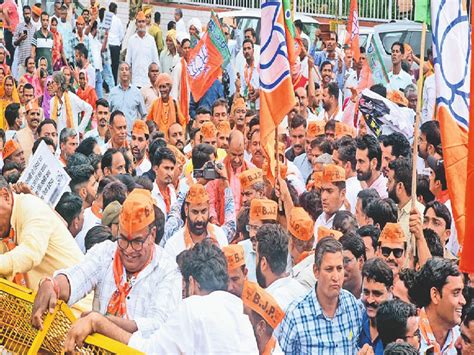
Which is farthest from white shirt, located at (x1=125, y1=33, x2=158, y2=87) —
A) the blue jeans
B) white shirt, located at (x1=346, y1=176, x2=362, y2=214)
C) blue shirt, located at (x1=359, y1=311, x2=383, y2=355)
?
blue shirt, located at (x1=359, y1=311, x2=383, y2=355)

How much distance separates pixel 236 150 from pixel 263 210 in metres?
2.66

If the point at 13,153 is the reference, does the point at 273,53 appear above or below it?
above

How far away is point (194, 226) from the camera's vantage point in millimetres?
10430

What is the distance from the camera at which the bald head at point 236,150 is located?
13094 millimetres

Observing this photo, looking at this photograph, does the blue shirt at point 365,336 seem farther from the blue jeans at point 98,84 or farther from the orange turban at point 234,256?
the blue jeans at point 98,84

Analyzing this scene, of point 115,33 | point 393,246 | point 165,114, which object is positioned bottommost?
point 115,33

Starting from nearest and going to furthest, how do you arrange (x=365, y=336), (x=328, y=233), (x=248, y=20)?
A: 1. (x=365, y=336)
2. (x=328, y=233)
3. (x=248, y=20)

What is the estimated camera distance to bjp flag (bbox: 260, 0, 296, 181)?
11938 mm

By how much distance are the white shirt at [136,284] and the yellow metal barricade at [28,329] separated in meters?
0.26

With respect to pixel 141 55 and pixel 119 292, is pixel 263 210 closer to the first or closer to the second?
pixel 119 292

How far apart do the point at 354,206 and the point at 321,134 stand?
106 inches

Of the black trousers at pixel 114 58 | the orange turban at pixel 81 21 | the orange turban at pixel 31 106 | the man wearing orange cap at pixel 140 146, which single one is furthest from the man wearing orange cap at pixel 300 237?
the black trousers at pixel 114 58

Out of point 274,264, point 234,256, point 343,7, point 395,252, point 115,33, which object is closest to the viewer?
point 274,264

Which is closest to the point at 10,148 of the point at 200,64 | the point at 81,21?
the point at 200,64
